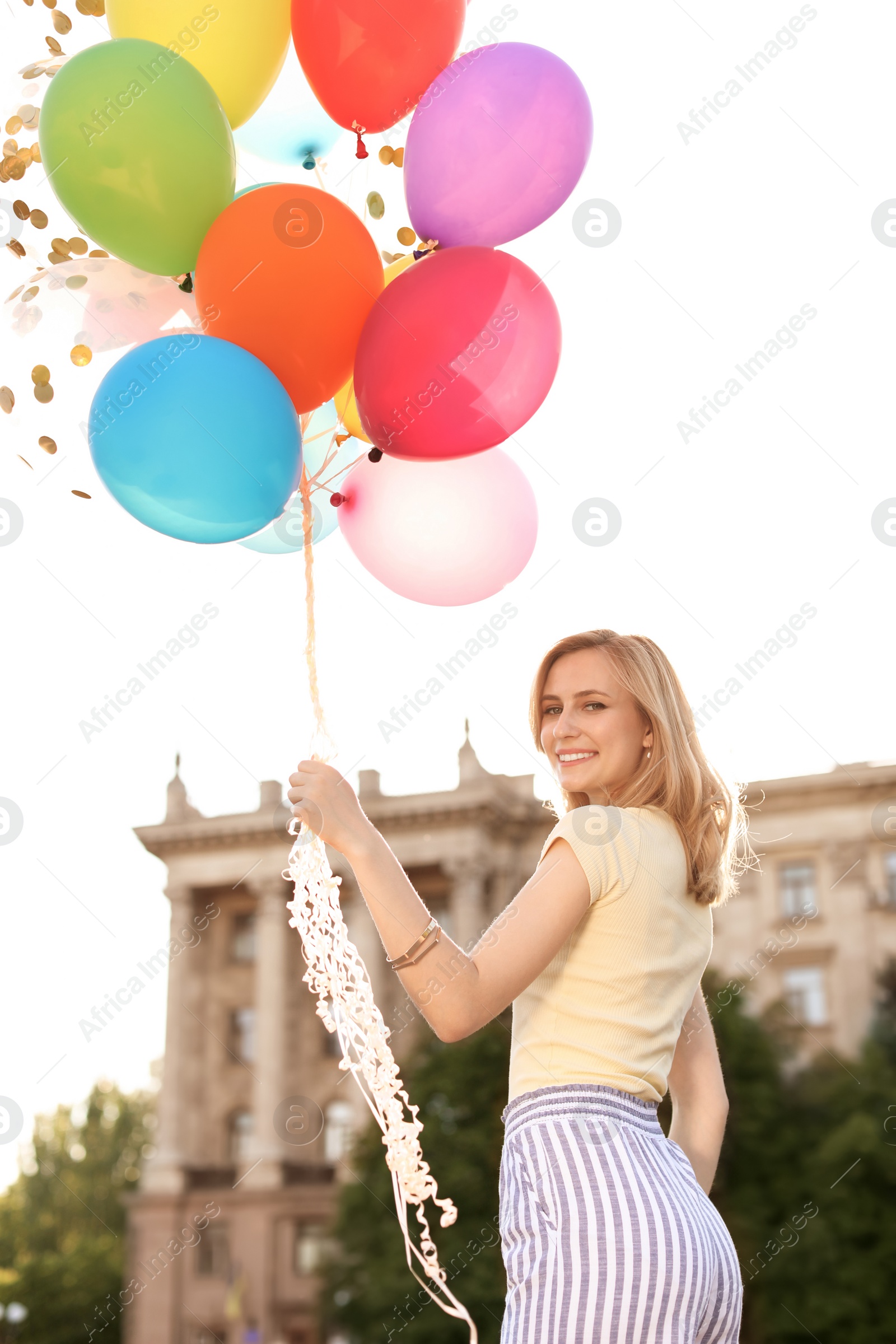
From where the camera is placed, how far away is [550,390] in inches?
109

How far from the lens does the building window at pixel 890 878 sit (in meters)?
28.6

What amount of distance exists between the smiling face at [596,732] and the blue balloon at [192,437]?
2.50ft

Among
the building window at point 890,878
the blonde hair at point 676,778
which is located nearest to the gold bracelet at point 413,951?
the blonde hair at point 676,778

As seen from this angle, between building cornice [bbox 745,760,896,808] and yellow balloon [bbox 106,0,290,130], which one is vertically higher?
building cornice [bbox 745,760,896,808]

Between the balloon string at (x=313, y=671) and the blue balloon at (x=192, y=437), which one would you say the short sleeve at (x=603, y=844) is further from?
the blue balloon at (x=192, y=437)

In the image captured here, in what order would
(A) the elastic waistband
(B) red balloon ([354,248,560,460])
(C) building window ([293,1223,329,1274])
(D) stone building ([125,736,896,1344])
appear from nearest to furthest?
(A) the elastic waistband → (B) red balloon ([354,248,560,460]) → (D) stone building ([125,736,896,1344]) → (C) building window ([293,1223,329,1274])

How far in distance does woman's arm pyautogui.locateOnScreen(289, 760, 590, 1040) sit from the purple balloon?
1.43m

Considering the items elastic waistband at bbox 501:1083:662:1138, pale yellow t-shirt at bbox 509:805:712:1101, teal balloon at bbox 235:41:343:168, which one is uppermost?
teal balloon at bbox 235:41:343:168

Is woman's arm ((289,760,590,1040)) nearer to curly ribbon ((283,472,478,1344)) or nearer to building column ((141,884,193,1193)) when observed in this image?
curly ribbon ((283,472,478,1344))

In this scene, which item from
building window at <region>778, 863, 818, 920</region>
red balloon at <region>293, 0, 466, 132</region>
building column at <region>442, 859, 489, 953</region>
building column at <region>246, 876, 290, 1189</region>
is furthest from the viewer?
building column at <region>246, 876, 290, 1189</region>

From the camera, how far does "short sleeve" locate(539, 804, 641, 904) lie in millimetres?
1893

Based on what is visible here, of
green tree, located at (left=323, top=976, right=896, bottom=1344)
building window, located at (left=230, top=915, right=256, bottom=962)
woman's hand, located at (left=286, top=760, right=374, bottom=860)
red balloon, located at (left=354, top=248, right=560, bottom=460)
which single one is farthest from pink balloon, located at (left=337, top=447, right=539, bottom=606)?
building window, located at (left=230, top=915, right=256, bottom=962)

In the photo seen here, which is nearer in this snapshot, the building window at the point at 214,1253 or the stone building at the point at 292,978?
the stone building at the point at 292,978

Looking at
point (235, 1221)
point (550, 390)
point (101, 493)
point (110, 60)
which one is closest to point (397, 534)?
point (550, 390)
